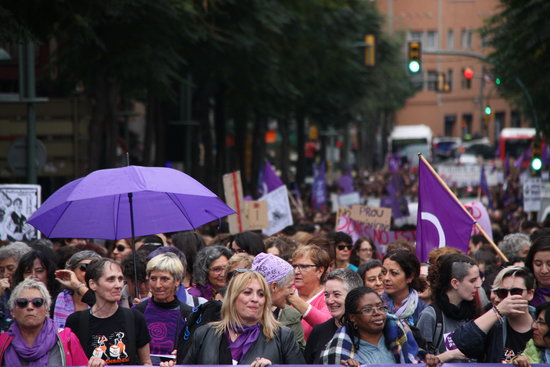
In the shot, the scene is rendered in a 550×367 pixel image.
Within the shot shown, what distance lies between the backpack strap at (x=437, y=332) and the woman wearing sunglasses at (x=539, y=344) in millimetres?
885

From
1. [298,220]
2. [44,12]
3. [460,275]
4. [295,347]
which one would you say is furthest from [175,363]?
[298,220]

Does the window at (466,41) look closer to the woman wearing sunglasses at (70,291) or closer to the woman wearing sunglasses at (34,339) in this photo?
the woman wearing sunglasses at (70,291)

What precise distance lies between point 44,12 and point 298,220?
27.9 ft

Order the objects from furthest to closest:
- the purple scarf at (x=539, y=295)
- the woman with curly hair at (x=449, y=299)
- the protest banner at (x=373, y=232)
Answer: the protest banner at (x=373, y=232)
the purple scarf at (x=539, y=295)
the woman with curly hair at (x=449, y=299)

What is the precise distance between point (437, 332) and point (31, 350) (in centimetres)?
245

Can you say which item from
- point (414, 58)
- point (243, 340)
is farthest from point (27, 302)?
point (414, 58)

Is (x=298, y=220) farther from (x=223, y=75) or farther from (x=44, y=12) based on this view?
(x=44, y=12)

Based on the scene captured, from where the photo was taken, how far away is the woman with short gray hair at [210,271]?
8477mm

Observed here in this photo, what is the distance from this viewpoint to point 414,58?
1053 inches

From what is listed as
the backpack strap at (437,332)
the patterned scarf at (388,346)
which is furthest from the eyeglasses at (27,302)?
the backpack strap at (437,332)

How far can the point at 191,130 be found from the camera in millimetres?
29562

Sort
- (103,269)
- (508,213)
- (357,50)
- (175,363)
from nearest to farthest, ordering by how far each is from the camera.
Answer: (175,363) → (103,269) → (508,213) → (357,50)

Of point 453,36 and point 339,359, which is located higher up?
point 453,36

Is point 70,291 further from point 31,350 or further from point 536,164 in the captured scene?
point 536,164
